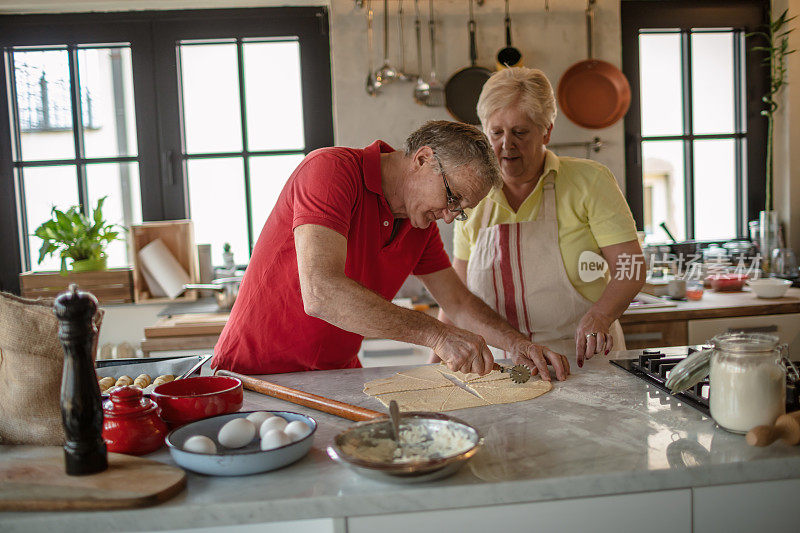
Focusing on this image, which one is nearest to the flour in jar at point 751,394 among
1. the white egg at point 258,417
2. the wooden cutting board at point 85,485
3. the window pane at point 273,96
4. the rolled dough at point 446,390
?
the rolled dough at point 446,390

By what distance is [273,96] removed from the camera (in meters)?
3.65

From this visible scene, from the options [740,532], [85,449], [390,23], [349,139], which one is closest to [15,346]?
[85,449]

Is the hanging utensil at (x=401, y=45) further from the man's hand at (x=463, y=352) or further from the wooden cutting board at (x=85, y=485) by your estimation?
the wooden cutting board at (x=85, y=485)

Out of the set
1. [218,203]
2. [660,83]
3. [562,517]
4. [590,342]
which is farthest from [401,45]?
[562,517]

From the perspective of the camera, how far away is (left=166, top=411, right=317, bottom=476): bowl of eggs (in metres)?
1.05

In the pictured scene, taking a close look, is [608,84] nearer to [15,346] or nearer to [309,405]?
[309,405]

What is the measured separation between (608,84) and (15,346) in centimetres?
316

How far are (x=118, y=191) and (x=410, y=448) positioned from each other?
3.03m

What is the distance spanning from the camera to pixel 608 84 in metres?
3.56

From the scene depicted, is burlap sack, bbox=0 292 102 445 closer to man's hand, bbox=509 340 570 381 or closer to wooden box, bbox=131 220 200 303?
man's hand, bbox=509 340 570 381

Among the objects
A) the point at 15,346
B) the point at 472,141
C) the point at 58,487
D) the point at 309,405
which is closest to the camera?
the point at 58,487

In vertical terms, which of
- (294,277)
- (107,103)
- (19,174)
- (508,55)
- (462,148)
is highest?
(508,55)

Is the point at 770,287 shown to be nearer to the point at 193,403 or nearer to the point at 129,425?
the point at 193,403

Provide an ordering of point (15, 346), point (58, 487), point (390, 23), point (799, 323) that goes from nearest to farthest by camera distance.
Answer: point (58, 487) → point (15, 346) → point (799, 323) → point (390, 23)
